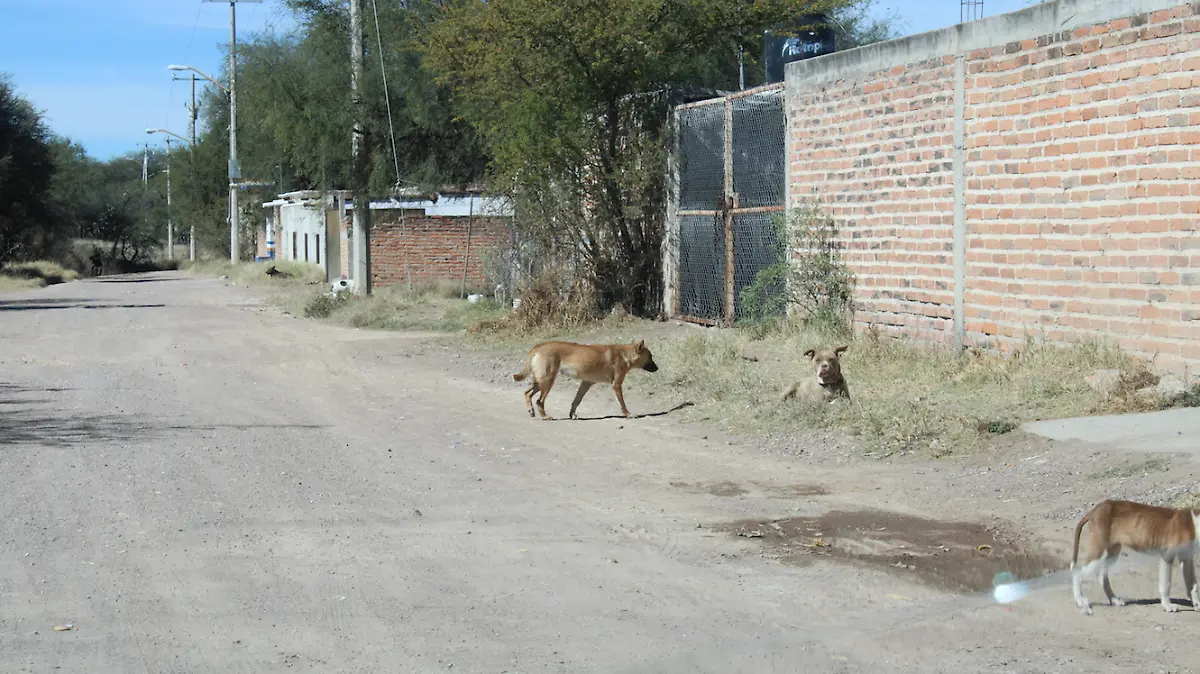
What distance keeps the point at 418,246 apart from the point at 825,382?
23703 millimetres

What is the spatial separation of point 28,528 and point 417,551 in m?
2.46

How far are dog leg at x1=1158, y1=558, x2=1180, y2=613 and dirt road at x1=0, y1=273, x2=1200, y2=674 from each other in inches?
3.0

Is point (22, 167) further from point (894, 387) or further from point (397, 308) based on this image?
point (894, 387)

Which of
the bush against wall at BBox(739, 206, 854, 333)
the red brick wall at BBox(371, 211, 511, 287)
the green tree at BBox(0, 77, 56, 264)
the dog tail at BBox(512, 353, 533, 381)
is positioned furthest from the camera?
the green tree at BBox(0, 77, 56, 264)

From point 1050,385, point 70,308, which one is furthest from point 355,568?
point 70,308

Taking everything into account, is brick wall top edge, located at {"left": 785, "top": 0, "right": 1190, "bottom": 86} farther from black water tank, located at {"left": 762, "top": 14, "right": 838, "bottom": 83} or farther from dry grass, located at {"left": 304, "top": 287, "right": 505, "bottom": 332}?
dry grass, located at {"left": 304, "top": 287, "right": 505, "bottom": 332}

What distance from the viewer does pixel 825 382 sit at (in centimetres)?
1156

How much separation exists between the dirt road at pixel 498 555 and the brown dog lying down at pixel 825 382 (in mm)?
937

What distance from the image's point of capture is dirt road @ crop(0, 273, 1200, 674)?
219 inches

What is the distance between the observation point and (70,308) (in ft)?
107

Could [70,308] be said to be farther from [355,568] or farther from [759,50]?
[355,568]

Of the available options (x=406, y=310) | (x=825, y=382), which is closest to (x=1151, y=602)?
(x=825, y=382)

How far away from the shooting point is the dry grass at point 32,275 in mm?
46841

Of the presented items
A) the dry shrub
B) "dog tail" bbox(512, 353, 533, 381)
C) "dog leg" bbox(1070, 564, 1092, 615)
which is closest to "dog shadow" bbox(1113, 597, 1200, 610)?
"dog leg" bbox(1070, 564, 1092, 615)
